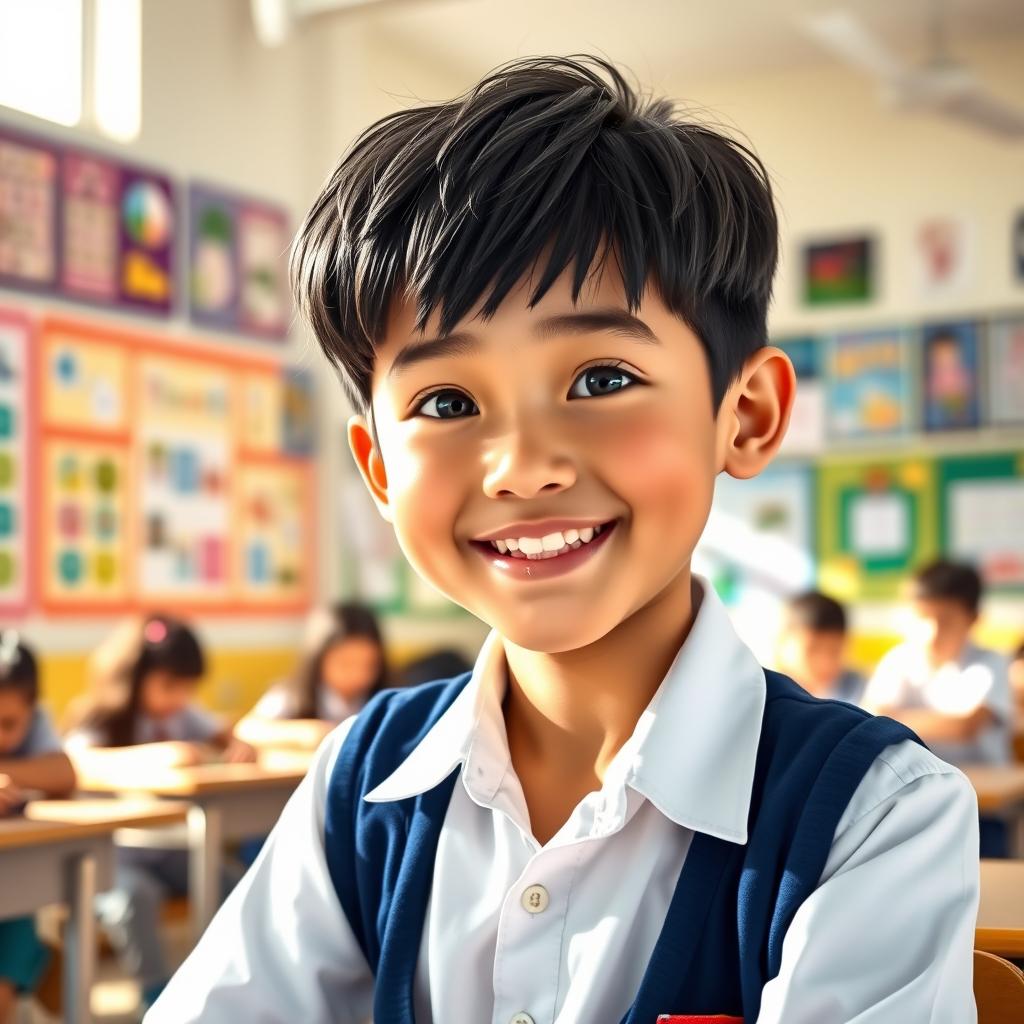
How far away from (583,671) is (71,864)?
6.74 feet

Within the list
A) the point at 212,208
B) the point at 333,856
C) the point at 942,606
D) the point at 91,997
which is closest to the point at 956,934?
the point at 333,856

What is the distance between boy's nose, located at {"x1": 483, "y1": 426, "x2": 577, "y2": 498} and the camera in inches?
31.5

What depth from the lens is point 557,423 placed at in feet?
2.64

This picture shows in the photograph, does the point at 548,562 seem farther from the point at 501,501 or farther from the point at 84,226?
the point at 84,226

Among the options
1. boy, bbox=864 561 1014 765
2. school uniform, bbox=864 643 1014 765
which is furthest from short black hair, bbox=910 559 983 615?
school uniform, bbox=864 643 1014 765

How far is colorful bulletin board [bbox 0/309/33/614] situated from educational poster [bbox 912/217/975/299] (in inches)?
158

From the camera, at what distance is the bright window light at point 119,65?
4828mm

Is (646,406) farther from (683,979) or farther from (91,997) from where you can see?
(91,997)

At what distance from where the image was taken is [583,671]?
912 millimetres

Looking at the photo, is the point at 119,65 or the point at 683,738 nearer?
the point at 683,738

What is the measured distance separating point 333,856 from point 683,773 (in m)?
0.27

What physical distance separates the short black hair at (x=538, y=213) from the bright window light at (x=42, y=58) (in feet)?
13.0

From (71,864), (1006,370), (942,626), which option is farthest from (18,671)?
(1006,370)

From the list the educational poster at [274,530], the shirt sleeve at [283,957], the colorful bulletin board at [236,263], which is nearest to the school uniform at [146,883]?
the educational poster at [274,530]
